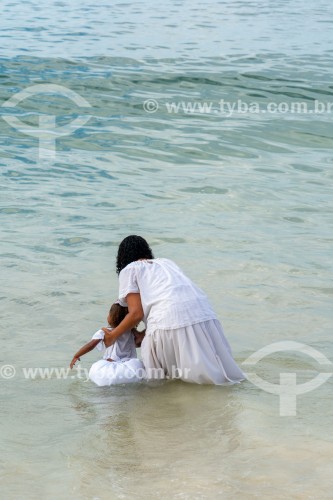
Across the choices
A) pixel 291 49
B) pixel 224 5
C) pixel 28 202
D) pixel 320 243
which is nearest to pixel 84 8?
pixel 224 5

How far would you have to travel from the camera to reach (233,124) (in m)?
15.0

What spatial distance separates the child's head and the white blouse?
0.06 meters

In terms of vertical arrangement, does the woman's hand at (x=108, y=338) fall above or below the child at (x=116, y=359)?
above

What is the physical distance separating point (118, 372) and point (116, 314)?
37cm

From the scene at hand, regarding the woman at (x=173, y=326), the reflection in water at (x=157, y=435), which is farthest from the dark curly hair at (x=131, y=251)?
the reflection in water at (x=157, y=435)

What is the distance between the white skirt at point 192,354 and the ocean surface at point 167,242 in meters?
0.10

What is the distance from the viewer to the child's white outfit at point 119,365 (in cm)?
579

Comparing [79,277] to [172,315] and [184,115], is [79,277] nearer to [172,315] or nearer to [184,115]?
[172,315]

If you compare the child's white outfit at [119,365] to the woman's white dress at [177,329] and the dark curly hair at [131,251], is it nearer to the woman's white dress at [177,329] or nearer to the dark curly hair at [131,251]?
the woman's white dress at [177,329]

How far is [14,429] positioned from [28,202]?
5.77m

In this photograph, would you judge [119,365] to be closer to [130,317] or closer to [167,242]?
[130,317]

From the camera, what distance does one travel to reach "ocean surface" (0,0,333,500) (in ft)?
15.1

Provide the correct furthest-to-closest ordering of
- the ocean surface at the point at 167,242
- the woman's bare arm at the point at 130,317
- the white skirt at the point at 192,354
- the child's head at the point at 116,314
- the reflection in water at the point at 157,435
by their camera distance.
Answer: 1. the child's head at the point at 116,314
2. the woman's bare arm at the point at 130,317
3. the white skirt at the point at 192,354
4. the ocean surface at the point at 167,242
5. the reflection in water at the point at 157,435

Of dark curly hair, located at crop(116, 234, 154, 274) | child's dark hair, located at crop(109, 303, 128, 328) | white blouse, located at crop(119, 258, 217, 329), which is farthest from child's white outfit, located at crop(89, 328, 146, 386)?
dark curly hair, located at crop(116, 234, 154, 274)
